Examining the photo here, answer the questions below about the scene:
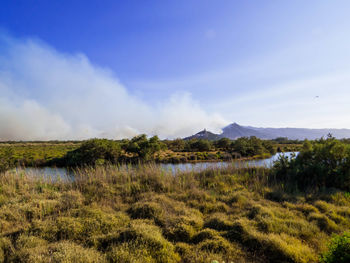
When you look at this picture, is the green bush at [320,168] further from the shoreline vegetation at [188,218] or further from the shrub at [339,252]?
the shrub at [339,252]

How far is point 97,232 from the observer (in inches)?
157

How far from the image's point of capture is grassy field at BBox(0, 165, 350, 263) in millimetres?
3123

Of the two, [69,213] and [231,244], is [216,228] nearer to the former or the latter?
[231,244]

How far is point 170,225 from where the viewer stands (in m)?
4.22

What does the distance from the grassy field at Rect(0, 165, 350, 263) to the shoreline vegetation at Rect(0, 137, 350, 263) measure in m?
0.02

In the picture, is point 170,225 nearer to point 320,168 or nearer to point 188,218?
point 188,218

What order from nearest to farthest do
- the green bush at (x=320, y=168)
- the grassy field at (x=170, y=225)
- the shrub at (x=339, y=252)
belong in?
1. the shrub at (x=339, y=252)
2. the grassy field at (x=170, y=225)
3. the green bush at (x=320, y=168)

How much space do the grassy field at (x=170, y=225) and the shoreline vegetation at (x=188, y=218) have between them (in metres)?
0.02

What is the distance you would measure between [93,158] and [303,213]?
24.3m

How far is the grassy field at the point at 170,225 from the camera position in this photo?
3123 millimetres

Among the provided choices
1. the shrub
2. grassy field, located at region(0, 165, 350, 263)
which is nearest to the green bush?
grassy field, located at region(0, 165, 350, 263)

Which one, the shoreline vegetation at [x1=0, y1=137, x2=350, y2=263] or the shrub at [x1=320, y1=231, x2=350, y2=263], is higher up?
the shrub at [x1=320, y1=231, x2=350, y2=263]

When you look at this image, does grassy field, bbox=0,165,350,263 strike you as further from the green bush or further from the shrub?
the green bush

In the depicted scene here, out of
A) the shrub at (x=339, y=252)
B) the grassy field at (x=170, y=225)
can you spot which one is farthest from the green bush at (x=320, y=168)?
the shrub at (x=339, y=252)
